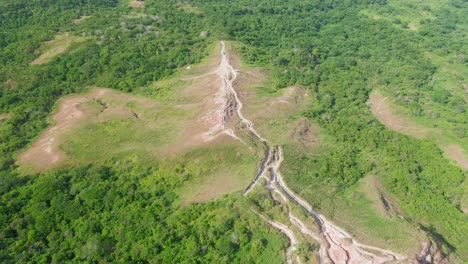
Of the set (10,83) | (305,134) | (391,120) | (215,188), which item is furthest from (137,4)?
(215,188)

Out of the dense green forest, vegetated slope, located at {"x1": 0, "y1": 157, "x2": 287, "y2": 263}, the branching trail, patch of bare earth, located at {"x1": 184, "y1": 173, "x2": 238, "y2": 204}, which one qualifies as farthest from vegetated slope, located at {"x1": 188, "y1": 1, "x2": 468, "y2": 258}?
vegetated slope, located at {"x1": 0, "y1": 157, "x2": 287, "y2": 263}

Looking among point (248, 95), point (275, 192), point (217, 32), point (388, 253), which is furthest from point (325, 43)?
point (388, 253)

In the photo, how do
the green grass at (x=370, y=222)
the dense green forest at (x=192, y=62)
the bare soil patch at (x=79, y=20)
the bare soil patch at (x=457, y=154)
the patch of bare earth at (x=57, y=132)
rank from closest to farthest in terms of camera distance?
the green grass at (x=370, y=222) → the dense green forest at (x=192, y=62) → the patch of bare earth at (x=57, y=132) → the bare soil patch at (x=457, y=154) → the bare soil patch at (x=79, y=20)

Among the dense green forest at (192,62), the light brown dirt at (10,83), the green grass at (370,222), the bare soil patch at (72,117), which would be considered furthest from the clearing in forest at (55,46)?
the green grass at (370,222)

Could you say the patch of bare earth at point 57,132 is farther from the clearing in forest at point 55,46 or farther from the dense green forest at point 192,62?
the clearing in forest at point 55,46

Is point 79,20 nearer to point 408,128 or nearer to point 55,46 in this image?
point 55,46

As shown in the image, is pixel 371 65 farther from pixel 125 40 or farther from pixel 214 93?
pixel 125 40
